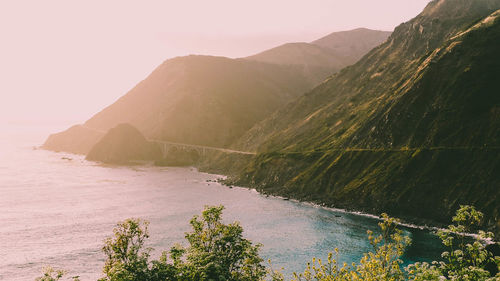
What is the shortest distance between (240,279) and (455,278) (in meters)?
16.7

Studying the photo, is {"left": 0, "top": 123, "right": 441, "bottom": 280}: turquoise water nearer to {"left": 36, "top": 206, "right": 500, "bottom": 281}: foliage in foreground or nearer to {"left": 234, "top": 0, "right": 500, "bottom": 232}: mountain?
{"left": 234, "top": 0, "right": 500, "bottom": 232}: mountain

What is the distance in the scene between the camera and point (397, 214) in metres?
116

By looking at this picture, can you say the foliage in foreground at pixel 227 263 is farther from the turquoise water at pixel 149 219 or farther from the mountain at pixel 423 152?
the mountain at pixel 423 152

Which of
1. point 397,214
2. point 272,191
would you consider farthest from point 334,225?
point 272,191

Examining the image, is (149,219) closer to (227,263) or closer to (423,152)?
(227,263)

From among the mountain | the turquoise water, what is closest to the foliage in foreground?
the turquoise water

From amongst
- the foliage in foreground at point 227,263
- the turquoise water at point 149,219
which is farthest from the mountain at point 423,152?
the foliage in foreground at point 227,263

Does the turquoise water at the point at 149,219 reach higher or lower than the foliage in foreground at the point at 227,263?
lower

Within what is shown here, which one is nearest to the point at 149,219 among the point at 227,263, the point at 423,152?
the point at 227,263

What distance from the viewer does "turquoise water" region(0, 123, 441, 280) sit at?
83375 millimetres

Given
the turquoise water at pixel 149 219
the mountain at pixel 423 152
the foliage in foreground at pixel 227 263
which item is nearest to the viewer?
the foliage in foreground at pixel 227 263

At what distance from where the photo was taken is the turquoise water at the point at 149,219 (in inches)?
3282

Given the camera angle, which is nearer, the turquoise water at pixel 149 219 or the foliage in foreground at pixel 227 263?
the foliage in foreground at pixel 227 263

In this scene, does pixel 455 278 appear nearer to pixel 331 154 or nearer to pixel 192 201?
pixel 192 201
